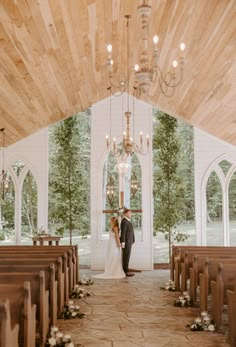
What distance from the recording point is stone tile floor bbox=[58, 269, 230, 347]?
502 cm

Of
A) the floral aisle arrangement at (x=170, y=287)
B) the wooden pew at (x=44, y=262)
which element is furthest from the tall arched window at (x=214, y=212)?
the wooden pew at (x=44, y=262)

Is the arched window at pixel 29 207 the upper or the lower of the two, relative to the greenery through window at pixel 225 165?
lower

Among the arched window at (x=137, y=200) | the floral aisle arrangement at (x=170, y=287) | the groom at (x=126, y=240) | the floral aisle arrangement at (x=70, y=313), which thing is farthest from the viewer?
the arched window at (x=137, y=200)

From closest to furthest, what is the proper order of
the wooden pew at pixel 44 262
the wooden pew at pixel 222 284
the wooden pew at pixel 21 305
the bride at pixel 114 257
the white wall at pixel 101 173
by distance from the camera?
1. the wooden pew at pixel 21 305
2. the wooden pew at pixel 222 284
3. the wooden pew at pixel 44 262
4. the bride at pixel 114 257
5. the white wall at pixel 101 173

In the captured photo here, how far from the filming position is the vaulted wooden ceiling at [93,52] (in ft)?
20.3

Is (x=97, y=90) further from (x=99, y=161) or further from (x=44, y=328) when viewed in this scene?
(x=44, y=328)

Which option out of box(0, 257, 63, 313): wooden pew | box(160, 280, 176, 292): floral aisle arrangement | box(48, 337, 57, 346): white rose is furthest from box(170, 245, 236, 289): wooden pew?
box(48, 337, 57, 346): white rose

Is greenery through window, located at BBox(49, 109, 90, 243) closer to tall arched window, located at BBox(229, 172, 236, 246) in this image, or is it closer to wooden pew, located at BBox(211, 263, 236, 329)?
tall arched window, located at BBox(229, 172, 236, 246)

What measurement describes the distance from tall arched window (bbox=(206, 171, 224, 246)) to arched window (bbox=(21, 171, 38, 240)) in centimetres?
449

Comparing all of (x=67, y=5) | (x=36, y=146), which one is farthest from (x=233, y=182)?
(x=67, y=5)

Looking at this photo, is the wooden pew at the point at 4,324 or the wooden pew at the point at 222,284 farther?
the wooden pew at the point at 222,284

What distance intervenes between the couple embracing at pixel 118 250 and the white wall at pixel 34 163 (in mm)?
2551

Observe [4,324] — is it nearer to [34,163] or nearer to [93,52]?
[93,52]

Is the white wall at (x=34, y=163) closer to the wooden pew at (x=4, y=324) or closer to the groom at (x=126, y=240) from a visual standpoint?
the groom at (x=126, y=240)
